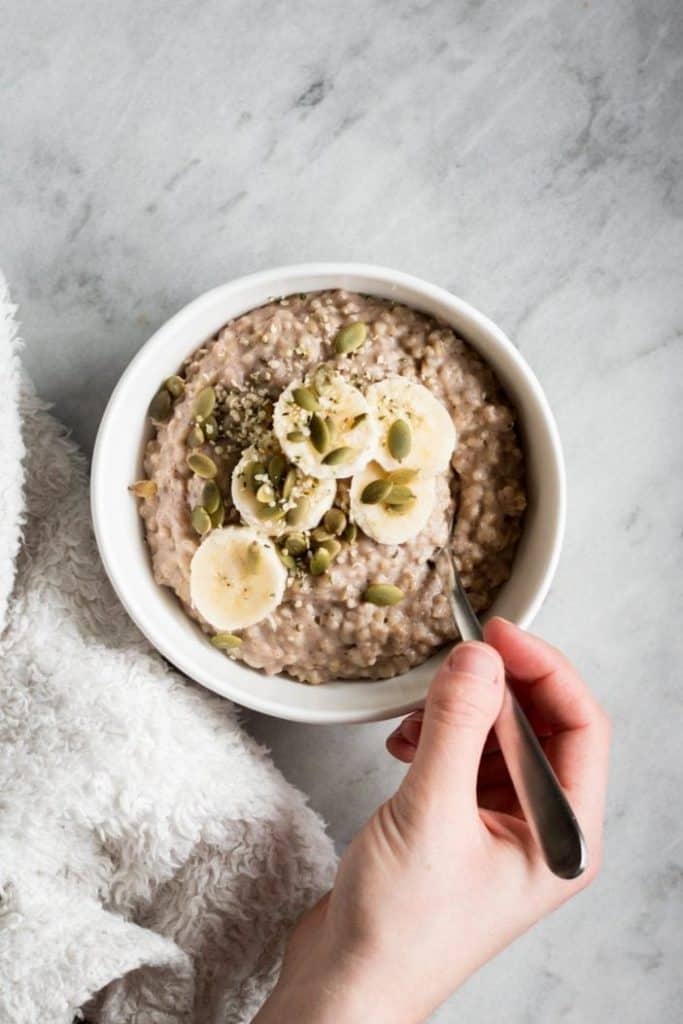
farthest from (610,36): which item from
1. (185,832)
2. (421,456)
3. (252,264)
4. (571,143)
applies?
(185,832)

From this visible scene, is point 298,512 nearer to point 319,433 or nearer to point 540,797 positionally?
point 319,433

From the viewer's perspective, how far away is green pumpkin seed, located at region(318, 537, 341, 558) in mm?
1838

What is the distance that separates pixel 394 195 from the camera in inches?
85.8

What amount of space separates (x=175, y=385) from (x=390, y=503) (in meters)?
0.45

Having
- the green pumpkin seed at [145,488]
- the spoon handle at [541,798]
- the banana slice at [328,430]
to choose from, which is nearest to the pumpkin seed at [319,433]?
the banana slice at [328,430]

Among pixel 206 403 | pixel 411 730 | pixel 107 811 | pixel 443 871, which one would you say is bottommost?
pixel 107 811

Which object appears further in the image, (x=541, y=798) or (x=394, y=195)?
(x=394, y=195)

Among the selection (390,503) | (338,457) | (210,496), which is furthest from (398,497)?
(210,496)

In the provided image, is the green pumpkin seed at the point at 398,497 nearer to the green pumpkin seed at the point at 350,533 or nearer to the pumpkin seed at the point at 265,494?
the green pumpkin seed at the point at 350,533

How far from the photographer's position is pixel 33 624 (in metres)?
2.01

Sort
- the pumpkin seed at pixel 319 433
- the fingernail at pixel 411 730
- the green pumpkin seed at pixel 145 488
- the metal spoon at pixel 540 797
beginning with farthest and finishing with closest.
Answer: the fingernail at pixel 411 730 → the green pumpkin seed at pixel 145 488 → the pumpkin seed at pixel 319 433 → the metal spoon at pixel 540 797

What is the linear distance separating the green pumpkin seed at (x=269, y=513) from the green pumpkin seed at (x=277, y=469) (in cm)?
4

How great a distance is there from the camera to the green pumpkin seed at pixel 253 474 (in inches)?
71.1

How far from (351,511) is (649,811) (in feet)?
3.23
